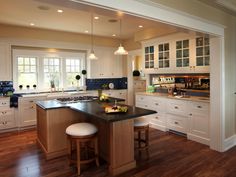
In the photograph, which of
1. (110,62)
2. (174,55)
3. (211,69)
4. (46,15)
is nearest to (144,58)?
(174,55)

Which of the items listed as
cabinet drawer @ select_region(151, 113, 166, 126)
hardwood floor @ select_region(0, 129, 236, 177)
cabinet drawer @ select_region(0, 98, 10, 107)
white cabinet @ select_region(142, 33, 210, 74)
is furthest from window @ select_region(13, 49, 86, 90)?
cabinet drawer @ select_region(151, 113, 166, 126)

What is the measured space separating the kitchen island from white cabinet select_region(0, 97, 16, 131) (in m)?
1.48

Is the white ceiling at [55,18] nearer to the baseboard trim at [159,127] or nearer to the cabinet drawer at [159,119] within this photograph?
the cabinet drawer at [159,119]

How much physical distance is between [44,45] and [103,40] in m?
2.00

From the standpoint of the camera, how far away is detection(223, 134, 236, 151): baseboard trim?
3.56 m

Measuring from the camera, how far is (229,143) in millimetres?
3684

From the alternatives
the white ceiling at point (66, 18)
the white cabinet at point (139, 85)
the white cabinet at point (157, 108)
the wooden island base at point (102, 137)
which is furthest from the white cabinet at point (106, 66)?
the wooden island base at point (102, 137)

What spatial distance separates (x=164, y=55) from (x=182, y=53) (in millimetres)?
541

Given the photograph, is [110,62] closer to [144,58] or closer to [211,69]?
[144,58]

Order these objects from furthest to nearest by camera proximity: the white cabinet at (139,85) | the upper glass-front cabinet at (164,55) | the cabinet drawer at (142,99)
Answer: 1. the white cabinet at (139,85)
2. the cabinet drawer at (142,99)
3. the upper glass-front cabinet at (164,55)

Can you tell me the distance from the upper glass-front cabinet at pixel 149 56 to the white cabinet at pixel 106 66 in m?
1.64

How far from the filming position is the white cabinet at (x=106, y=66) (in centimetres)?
636

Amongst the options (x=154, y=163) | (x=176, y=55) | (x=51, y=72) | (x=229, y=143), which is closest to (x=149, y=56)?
(x=176, y=55)

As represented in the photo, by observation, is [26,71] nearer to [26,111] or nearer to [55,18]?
[26,111]
